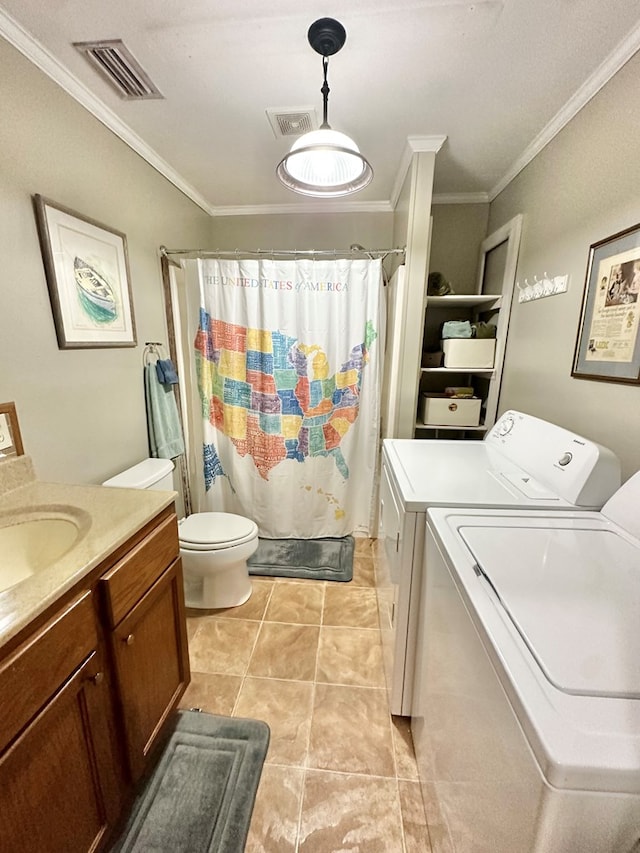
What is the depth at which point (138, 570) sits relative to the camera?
3.40 ft

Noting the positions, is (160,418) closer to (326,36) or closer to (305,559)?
(305,559)

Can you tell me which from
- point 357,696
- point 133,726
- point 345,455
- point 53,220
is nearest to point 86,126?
point 53,220

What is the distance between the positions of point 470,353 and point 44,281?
2063mm

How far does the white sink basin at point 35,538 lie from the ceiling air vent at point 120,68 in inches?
62.2

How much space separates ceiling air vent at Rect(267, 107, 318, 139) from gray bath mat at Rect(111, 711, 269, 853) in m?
2.54

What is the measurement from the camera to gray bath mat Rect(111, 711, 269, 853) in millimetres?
1022

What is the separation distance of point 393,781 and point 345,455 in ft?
5.05

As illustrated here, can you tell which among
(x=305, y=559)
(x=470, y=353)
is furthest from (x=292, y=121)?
(x=305, y=559)

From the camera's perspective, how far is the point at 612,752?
44 cm

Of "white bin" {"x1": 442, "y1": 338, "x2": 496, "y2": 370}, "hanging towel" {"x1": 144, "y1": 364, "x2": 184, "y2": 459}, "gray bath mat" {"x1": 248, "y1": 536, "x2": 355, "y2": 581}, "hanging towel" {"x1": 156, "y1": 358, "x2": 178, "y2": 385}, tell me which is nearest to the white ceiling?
"white bin" {"x1": 442, "y1": 338, "x2": 496, "y2": 370}

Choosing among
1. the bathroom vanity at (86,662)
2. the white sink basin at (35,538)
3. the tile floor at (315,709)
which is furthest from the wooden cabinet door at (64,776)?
the tile floor at (315,709)

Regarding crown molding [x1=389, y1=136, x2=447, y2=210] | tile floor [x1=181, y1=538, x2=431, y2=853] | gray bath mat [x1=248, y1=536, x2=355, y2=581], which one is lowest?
tile floor [x1=181, y1=538, x2=431, y2=853]

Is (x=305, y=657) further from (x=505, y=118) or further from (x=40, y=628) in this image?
(x=505, y=118)

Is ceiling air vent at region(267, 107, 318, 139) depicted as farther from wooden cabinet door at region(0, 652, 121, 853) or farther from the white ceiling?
wooden cabinet door at region(0, 652, 121, 853)
